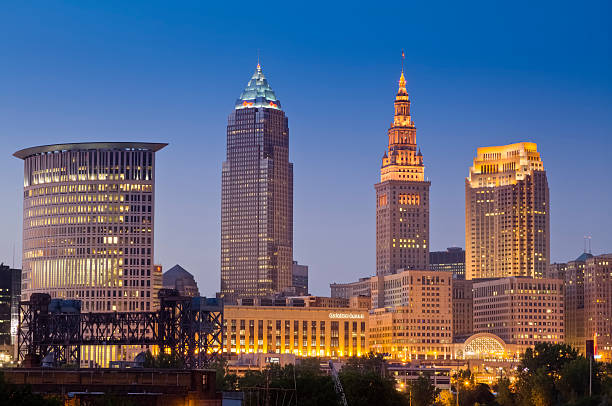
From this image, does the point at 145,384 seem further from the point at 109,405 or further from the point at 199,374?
the point at 109,405

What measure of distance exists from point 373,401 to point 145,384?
67532mm

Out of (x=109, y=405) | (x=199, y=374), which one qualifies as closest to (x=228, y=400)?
(x=199, y=374)

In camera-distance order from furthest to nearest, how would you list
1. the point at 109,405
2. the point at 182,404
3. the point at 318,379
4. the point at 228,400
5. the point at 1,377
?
1. the point at 318,379
2. the point at 228,400
3. the point at 182,404
4. the point at 109,405
5. the point at 1,377

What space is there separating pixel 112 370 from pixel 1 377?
26249 millimetres

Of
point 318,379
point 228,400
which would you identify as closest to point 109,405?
point 228,400

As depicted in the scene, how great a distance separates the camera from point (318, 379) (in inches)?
7352

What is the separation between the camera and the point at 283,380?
190 meters

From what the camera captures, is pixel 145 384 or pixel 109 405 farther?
pixel 145 384

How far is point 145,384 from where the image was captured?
13700cm

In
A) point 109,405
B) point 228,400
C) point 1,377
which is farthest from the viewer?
point 228,400

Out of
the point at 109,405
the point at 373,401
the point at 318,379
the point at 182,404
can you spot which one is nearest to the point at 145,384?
the point at 182,404

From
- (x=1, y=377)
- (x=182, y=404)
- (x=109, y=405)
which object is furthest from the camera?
(x=182, y=404)

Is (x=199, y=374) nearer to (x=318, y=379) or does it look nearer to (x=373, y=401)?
(x=318, y=379)

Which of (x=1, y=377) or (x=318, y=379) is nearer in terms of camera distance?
(x=1, y=377)
